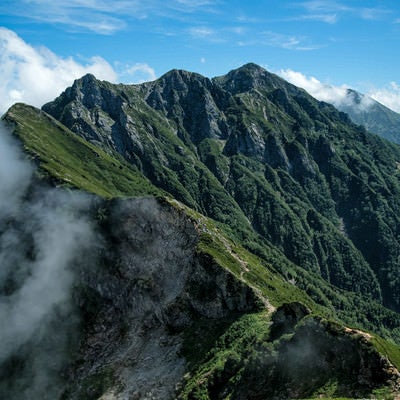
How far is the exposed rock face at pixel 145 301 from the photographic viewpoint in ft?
347

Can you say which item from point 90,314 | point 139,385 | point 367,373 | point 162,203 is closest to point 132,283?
point 90,314

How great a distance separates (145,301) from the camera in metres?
125

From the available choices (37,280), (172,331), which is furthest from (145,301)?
(37,280)

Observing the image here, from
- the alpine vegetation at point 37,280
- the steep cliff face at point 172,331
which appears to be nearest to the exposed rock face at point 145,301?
the steep cliff face at point 172,331

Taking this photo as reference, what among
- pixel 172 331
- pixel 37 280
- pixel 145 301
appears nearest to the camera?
pixel 172 331

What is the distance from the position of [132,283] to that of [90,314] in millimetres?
15643

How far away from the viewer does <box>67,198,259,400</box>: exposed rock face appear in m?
106

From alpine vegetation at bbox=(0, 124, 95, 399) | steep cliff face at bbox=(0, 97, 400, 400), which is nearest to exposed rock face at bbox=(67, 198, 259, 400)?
steep cliff face at bbox=(0, 97, 400, 400)

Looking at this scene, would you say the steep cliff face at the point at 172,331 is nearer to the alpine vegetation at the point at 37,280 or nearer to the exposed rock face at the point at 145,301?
the exposed rock face at the point at 145,301

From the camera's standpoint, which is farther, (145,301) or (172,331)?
(145,301)

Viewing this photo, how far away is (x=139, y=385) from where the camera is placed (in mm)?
100812

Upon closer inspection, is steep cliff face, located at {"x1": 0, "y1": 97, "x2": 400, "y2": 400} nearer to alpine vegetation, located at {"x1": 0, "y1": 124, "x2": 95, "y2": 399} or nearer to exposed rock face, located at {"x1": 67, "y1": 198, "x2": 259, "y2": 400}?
exposed rock face, located at {"x1": 67, "y1": 198, "x2": 259, "y2": 400}

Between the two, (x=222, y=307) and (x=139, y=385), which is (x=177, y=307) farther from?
(x=139, y=385)

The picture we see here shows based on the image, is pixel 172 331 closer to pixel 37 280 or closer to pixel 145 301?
pixel 145 301
